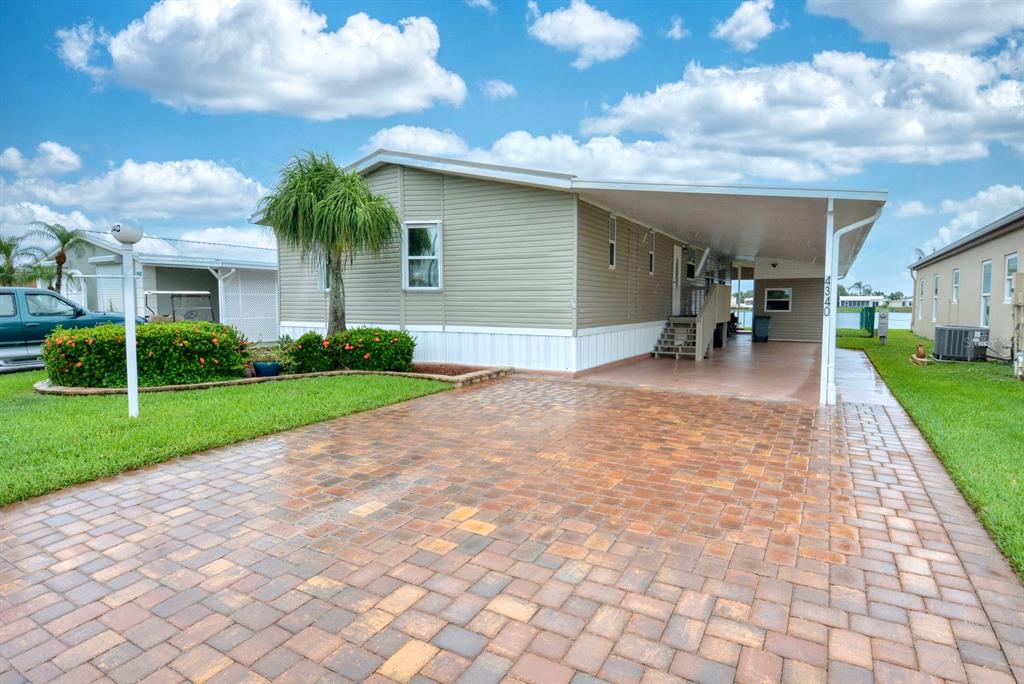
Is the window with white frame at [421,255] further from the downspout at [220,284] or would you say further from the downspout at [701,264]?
the downspout at [701,264]

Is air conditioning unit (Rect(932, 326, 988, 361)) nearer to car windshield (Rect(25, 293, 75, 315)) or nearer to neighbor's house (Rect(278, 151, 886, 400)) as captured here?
neighbor's house (Rect(278, 151, 886, 400))

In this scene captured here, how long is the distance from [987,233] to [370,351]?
15101 mm

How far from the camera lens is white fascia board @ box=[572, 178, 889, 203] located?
6.81 metres

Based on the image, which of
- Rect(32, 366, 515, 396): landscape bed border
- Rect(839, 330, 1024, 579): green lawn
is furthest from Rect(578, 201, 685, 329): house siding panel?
Rect(839, 330, 1024, 579): green lawn

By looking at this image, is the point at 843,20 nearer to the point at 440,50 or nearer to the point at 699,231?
the point at 699,231

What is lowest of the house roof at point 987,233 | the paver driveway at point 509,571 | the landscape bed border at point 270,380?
the paver driveway at point 509,571

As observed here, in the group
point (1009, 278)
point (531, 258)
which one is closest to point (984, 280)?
point (1009, 278)

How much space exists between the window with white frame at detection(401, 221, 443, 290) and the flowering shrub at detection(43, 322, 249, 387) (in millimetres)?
3781

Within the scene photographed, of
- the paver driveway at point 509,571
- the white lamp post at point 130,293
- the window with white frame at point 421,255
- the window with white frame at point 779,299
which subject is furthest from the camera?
the window with white frame at point 779,299

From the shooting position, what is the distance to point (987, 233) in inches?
543

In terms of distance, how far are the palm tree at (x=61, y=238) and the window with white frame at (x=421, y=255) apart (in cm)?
1426

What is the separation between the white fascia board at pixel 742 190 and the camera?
6.81 metres

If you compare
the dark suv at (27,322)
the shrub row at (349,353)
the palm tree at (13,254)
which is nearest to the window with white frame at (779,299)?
the shrub row at (349,353)

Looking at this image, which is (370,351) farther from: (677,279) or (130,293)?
(677,279)
